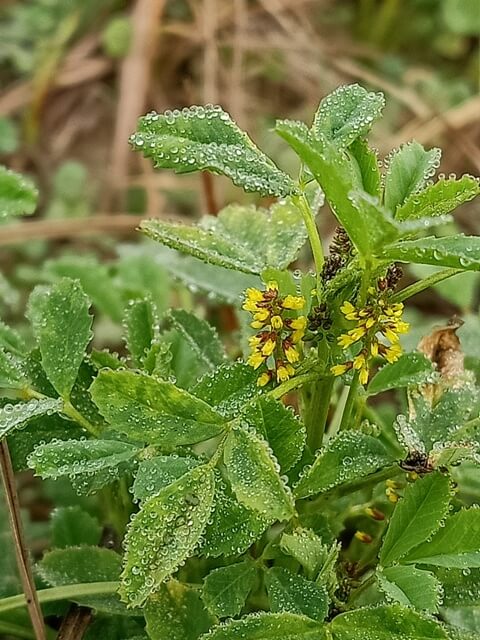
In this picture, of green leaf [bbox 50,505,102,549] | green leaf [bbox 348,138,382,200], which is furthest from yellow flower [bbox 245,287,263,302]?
green leaf [bbox 50,505,102,549]

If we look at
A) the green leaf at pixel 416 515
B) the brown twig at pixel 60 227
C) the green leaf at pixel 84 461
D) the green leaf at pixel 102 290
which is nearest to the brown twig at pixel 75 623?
the green leaf at pixel 84 461

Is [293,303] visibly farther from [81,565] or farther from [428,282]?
[81,565]

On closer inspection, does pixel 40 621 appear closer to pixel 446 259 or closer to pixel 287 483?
pixel 287 483

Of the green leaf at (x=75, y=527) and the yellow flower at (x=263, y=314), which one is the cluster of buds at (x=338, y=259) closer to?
the yellow flower at (x=263, y=314)

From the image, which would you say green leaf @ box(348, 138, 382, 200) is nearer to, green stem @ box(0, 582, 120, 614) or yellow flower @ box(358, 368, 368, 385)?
yellow flower @ box(358, 368, 368, 385)

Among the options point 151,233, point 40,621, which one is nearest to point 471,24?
point 151,233

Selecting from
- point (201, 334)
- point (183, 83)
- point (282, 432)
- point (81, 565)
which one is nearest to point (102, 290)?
point (201, 334)
